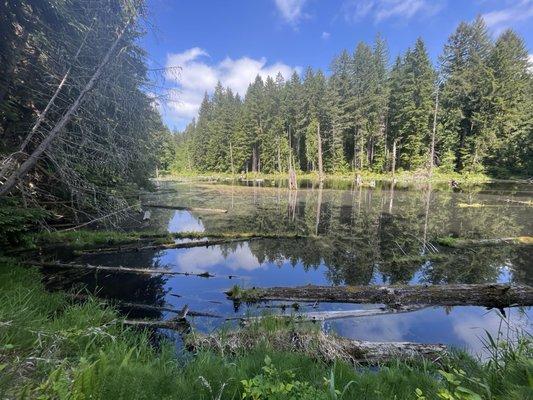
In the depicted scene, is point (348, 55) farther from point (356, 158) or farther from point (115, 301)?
point (115, 301)

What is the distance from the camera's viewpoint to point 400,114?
49719 mm

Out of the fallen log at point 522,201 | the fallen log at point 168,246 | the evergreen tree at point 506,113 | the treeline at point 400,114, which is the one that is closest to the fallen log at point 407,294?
the fallen log at point 168,246

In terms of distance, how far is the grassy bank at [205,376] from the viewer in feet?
8.42

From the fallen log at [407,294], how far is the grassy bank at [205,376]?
283cm

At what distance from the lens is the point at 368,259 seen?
454 inches

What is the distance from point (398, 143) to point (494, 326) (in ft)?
163

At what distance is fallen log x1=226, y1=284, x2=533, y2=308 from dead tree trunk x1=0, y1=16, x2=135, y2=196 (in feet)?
16.7

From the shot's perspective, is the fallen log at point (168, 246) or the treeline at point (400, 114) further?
the treeline at point (400, 114)

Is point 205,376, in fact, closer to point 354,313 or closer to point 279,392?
point 279,392

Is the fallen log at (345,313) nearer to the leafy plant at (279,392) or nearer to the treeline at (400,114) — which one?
the leafy plant at (279,392)

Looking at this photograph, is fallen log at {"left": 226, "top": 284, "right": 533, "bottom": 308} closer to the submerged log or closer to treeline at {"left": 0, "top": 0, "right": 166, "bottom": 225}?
the submerged log

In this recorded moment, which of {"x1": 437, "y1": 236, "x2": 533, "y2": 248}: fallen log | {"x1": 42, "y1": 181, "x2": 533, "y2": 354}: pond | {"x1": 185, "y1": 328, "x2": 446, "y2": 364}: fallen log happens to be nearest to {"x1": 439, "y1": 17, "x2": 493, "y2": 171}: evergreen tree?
{"x1": 42, "y1": 181, "x2": 533, "y2": 354}: pond

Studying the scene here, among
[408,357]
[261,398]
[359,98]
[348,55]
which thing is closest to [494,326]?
[408,357]

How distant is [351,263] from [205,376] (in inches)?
331
